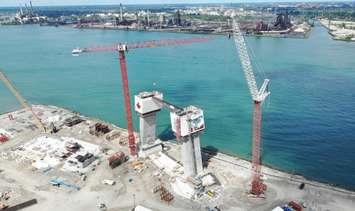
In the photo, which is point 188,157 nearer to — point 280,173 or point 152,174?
point 152,174

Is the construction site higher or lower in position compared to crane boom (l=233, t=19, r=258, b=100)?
lower

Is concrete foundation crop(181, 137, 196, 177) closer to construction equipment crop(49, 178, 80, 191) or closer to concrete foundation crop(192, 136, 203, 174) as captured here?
concrete foundation crop(192, 136, 203, 174)

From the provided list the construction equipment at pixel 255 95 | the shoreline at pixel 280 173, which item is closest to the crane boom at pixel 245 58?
the construction equipment at pixel 255 95

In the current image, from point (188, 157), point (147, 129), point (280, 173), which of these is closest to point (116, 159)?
point (147, 129)

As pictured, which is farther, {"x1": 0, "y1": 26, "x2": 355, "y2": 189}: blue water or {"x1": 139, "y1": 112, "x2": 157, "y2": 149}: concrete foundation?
{"x1": 0, "y1": 26, "x2": 355, "y2": 189}: blue water

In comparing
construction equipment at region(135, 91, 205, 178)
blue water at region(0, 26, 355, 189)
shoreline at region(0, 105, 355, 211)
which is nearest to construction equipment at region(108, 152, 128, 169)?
shoreline at region(0, 105, 355, 211)

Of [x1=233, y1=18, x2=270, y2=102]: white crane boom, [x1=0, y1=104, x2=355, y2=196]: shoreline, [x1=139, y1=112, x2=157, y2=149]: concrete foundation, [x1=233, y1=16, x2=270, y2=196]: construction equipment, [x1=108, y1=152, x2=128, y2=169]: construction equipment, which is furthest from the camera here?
[x1=139, y1=112, x2=157, y2=149]: concrete foundation

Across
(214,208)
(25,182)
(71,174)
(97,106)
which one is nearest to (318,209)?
(214,208)
